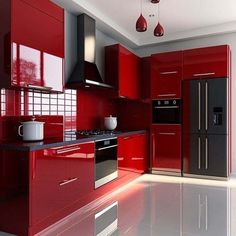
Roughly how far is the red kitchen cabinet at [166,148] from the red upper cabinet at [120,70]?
82 cm

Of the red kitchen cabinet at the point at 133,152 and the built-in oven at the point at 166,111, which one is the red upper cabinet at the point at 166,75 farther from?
the red kitchen cabinet at the point at 133,152

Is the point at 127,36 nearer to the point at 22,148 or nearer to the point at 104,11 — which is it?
the point at 104,11

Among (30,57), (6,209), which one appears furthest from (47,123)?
(6,209)

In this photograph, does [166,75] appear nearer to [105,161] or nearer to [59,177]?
[105,161]

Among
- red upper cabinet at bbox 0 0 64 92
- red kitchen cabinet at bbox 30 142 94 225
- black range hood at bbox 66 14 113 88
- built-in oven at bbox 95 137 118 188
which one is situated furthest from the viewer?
black range hood at bbox 66 14 113 88

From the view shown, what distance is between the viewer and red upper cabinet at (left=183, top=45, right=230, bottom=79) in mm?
3844

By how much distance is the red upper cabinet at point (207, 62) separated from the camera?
384 centimetres

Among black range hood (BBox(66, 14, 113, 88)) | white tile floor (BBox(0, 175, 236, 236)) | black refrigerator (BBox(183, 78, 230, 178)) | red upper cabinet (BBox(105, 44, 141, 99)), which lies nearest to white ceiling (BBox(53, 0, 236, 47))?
black range hood (BBox(66, 14, 113, 88))

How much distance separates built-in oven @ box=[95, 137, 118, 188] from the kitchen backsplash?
68 cm

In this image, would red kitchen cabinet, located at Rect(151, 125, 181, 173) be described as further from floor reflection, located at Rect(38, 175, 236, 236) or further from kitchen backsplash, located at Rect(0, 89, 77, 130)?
kitchen backsplash, located at Rect(0, 89, 77, 130)

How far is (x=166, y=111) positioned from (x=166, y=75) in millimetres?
660

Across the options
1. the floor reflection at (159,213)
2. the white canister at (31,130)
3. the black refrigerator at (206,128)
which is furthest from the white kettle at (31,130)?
the black refrigerator at (206,128)

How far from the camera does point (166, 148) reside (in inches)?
167

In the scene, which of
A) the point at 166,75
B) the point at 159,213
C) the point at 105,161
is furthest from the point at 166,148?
the point at 159,213
